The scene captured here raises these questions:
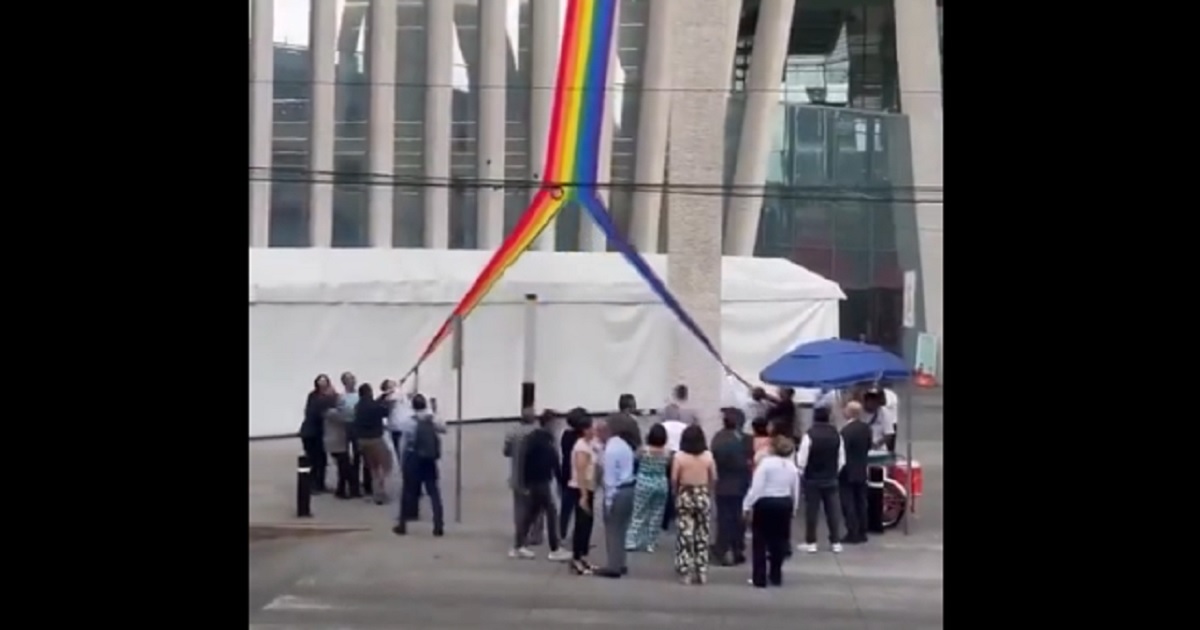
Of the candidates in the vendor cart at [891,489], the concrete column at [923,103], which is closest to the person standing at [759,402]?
the vendor cart at [891,489]

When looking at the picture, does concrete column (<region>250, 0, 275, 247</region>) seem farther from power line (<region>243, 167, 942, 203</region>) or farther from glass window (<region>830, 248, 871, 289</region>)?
glass window (<region>830, 248, 871, 289</region>)

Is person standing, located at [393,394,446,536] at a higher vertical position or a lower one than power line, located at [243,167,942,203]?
lower

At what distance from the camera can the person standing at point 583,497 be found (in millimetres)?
14000

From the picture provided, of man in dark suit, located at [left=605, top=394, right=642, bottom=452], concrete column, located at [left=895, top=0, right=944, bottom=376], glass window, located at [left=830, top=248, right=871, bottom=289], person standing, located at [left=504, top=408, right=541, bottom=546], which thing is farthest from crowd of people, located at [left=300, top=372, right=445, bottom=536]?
glass window, located at [left=830, top=248, right=871, bottom=289]

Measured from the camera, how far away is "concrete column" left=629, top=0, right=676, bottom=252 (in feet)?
79.6

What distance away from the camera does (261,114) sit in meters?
25.0

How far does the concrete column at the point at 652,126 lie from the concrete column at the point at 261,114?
5.80 m

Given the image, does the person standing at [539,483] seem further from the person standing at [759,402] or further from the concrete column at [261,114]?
the concrete column at [261,114]

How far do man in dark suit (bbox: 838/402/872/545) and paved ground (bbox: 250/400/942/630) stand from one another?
0.26 meters

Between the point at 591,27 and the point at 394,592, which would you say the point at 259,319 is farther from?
the point at 394,592

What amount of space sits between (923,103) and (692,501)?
537 inches

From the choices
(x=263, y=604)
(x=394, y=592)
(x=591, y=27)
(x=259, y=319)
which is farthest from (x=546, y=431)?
(x=259, y=319)

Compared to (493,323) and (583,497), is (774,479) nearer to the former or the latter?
(583,497)

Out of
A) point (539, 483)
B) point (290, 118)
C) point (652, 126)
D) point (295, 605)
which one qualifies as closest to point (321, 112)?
point (290, 118)
